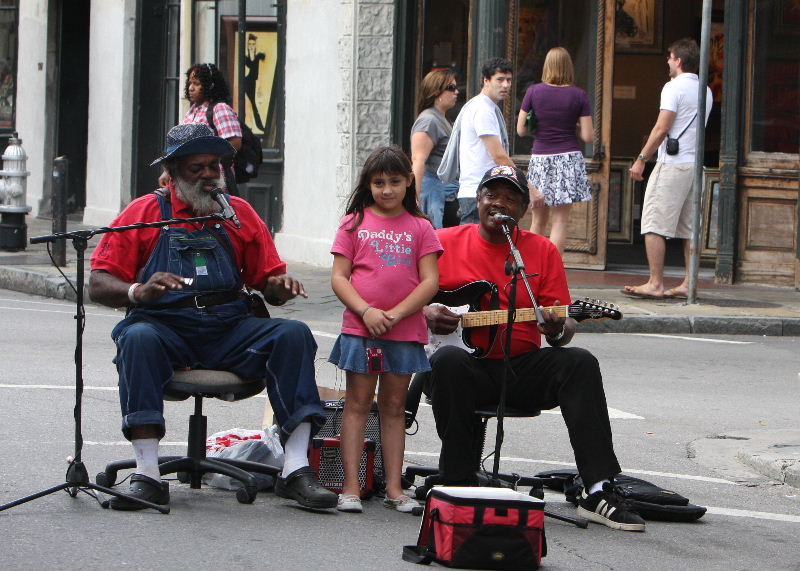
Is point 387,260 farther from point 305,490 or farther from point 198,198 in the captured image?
point 305,490

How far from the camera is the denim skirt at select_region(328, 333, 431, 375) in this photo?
20.9 feet

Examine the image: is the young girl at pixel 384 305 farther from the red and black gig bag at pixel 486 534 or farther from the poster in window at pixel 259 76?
the poster in window at pixel 259 76

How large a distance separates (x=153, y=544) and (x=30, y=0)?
18732 mm

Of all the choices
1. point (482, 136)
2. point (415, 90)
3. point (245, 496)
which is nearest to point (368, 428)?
point (245, 496)

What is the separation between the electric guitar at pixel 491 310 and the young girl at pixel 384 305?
0.20 m

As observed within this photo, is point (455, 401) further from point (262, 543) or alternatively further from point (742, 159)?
point (742, 159)

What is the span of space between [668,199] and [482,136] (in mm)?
2212

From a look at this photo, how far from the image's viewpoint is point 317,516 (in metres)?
6.17

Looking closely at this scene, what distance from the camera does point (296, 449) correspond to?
636 cm

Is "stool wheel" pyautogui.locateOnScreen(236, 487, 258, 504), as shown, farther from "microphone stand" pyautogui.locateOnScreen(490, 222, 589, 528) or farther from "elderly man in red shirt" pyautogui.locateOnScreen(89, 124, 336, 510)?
"microphone stand" pyautogui.locateOnScreen(490, 222, 589, 528)

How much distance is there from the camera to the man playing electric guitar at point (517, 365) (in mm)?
6328

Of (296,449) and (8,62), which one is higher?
(8,62)

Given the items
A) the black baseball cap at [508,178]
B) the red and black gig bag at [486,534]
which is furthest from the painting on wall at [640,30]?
the red and black gig bag at [486,534]

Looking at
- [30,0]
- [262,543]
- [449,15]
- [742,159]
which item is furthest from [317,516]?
[30,0]
